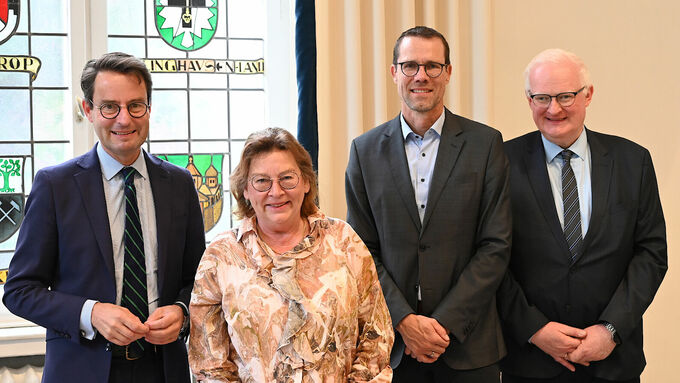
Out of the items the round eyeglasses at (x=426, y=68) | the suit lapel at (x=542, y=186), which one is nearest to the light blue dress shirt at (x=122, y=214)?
the round eyeglasses at (x=426, y=68)

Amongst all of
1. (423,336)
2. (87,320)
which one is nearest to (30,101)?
(87,320)

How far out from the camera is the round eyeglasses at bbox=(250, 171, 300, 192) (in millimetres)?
1823

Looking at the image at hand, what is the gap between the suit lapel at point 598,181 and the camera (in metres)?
2.26

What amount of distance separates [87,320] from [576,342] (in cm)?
148

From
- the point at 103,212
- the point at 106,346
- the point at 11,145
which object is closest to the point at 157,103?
the point at 11,145

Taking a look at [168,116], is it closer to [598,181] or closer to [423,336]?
[423,336]

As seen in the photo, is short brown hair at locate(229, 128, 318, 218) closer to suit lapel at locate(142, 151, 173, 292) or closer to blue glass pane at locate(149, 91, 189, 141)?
suit lapel at locate(142, 151, 173, 292)

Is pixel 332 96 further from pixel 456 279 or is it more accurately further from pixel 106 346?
pixel 106 346

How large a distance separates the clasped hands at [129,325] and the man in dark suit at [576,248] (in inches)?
43.2

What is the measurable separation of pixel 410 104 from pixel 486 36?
1.11m

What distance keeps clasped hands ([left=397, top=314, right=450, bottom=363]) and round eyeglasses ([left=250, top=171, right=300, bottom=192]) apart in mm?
612

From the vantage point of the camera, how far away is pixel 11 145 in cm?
310

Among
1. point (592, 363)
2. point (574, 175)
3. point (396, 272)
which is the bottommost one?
point (592, 363)

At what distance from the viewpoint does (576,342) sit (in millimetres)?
2205
